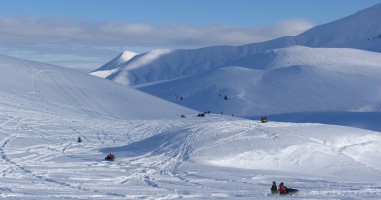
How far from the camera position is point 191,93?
90062mm

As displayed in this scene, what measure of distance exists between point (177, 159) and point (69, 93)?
3366 cm

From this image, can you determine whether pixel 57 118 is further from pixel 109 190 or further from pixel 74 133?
pixel 109 190

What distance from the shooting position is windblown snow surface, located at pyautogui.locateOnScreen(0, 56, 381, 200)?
1988 cm

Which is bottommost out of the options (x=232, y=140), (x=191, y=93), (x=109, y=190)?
(x=109, y=190)

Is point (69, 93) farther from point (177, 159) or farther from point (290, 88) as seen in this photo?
point (290, 88)

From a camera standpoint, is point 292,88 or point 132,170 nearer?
point 132,170

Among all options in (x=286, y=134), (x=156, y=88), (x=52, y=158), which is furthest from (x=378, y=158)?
(x=156, y=88)

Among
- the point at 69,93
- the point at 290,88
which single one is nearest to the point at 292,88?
the point at 290,88

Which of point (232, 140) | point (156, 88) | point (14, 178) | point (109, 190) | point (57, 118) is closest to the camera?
point (109, 190)

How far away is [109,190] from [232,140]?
39.2ft

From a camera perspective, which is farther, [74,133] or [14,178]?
[74,133]

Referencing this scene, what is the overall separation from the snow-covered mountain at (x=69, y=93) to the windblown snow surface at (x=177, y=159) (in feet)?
12.8

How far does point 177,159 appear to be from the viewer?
2834 centimetres

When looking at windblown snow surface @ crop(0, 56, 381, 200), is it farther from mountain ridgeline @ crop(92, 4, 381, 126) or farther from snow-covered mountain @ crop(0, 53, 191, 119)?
mountain ridgeline @ crop(92, 4, 381, 126)
